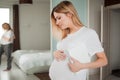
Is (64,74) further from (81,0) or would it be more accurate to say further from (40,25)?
(40,25)

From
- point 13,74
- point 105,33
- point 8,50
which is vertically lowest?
point 13,74

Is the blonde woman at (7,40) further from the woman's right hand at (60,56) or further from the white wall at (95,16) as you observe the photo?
the woman's right hand at (60,56)

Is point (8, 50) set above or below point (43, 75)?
above

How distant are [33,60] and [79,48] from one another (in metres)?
2.91

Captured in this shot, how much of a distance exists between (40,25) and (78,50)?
7.81 ft

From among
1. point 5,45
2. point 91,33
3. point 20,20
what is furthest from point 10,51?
point 91,33

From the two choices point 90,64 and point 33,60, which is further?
point 33,60

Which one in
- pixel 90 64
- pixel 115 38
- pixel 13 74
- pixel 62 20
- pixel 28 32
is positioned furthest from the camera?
pixel 115 38

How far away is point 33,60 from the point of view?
4465mm

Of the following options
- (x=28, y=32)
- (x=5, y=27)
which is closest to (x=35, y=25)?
(x=28, y=32)

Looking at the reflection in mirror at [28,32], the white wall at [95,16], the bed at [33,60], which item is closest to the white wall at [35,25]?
the reflection in mirror at [28,32]

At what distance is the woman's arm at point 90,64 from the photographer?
164 cm

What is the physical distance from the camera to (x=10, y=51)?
12.1ft

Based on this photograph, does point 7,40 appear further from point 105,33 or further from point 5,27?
point 105,33
